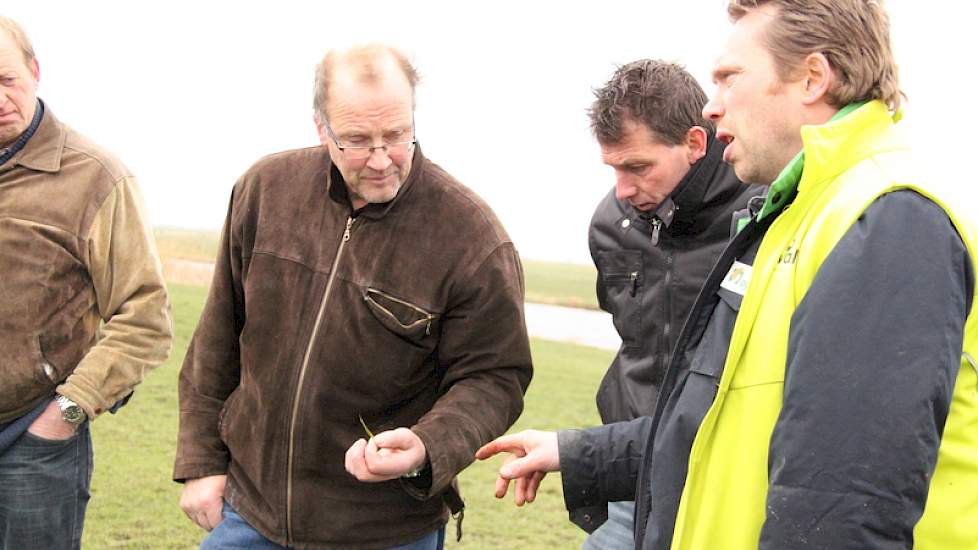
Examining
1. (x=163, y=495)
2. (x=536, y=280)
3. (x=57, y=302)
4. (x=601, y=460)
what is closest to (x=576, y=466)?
(x=601, y=460)

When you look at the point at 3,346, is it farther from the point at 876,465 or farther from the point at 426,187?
the point at 876,465

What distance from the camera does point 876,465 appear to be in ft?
4.84

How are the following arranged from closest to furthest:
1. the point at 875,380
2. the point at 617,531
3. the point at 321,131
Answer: the point at 875,380 < the point at 321,131 < the point at 617,531

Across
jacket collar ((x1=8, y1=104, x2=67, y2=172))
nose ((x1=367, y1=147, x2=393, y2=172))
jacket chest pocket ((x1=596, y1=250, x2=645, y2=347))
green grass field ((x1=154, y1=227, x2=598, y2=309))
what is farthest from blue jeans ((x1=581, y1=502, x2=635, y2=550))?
green grass field ((x1=154, y1=227, x2=598, y2=309))

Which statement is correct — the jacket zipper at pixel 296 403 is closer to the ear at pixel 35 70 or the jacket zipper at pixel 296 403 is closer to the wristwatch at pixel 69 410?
the wristwatch at pixel 69 410

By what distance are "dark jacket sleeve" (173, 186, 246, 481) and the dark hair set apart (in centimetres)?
102

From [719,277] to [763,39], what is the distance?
1.31ft

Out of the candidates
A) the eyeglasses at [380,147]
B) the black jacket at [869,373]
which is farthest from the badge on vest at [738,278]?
the eyeglasses at [380,147]

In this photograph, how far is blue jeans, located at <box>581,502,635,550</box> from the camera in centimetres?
303

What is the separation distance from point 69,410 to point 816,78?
8.05 ft

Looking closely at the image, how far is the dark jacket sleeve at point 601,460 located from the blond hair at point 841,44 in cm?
90

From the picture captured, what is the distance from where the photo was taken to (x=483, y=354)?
8.96 feet

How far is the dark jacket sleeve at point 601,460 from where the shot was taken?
239 cm

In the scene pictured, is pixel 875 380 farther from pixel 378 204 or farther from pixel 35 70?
pixel 35 70
